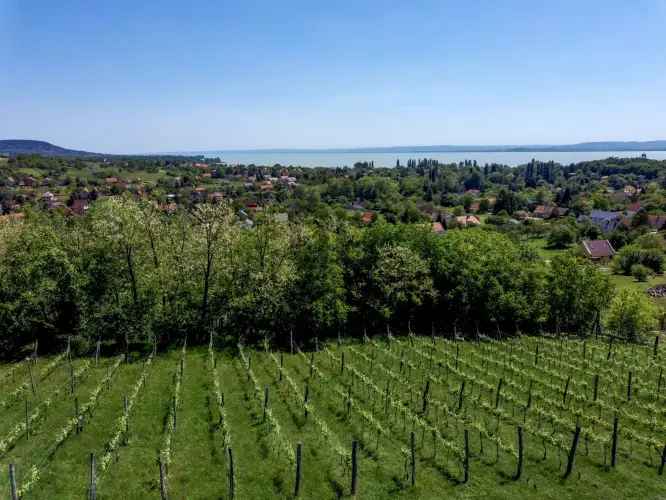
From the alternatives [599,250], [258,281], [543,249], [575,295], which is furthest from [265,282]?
[543,249]

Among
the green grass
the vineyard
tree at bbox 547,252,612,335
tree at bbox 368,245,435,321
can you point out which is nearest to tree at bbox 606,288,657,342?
tree at bbox 547,252,612,335

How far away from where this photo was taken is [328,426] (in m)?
19.6

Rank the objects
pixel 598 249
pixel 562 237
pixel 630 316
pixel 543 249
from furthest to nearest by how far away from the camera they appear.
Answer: pixel 562 237, pixel 543 249, pixel 598 249, pixel 630 316

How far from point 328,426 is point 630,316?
33.1m

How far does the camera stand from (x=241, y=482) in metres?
15.6

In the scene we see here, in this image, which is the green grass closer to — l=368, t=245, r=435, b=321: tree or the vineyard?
l=368, t=245, r=435, b=321: tree

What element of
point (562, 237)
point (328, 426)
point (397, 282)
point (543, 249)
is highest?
point (397, 282)

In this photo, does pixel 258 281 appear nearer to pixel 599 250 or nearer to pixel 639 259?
pixel 639 259

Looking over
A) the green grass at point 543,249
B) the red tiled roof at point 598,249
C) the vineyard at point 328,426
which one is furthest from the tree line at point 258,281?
the red tiled roof at point 598,249

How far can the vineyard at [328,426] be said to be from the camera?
619 inches

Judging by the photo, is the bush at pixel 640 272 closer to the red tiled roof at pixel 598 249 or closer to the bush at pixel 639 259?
the bush at pixel 639 259

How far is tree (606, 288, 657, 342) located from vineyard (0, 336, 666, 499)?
1325 cm

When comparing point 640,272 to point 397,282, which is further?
point 640,272

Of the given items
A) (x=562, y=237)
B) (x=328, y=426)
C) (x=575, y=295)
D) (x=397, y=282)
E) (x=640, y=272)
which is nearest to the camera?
(x=328, y=426)
